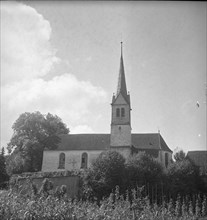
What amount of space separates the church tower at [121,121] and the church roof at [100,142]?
2744mm

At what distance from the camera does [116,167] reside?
31391mm

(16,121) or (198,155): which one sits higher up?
(16,121)

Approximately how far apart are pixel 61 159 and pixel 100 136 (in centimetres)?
694

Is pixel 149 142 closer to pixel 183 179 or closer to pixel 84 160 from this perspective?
pixel 84 160

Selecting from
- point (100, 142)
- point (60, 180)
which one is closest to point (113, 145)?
point (100, 142)

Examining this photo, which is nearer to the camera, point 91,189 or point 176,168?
point 91,189

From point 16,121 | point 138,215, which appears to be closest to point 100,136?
point 16,121

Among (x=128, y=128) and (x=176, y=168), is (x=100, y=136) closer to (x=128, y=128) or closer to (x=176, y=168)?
(x=128, y=128)

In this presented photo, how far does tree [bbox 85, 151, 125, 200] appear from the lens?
95.7 ft

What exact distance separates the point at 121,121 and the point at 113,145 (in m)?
3.64

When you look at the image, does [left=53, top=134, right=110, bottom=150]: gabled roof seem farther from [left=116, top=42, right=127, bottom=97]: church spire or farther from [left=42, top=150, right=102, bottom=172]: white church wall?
[left=116, top=42, right=127, bottom=97]: church spire

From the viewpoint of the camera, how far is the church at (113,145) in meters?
40.9

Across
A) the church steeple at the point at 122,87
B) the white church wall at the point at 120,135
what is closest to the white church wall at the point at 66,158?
the white church wall at the point at 120,135

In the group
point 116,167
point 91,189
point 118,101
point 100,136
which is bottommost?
point 91,189
